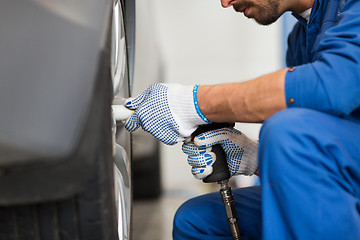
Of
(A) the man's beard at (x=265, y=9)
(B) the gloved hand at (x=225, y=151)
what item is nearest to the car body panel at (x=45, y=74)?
(B) the gloved hand at (x=225, y=151)

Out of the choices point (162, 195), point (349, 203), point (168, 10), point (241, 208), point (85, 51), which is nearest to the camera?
point (85, 51)

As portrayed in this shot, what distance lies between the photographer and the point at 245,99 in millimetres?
811

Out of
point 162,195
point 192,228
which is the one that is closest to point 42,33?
point 192,228

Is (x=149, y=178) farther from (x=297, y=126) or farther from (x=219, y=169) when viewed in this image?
(x=297, y=126)

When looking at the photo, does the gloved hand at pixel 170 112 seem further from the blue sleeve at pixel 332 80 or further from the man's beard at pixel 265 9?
the man's beard at pixel 265 9

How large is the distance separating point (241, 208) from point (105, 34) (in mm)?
677

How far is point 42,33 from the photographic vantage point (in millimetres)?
528

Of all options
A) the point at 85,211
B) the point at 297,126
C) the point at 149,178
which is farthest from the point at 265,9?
the point at 149,178

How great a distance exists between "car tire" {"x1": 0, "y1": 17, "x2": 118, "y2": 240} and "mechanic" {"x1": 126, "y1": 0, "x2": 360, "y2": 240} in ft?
0.94

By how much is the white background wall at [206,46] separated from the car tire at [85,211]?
2197 mm

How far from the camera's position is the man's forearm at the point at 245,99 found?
783 mm

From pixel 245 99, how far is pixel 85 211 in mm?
399

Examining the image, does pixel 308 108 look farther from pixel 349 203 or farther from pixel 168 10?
pixel 168 10

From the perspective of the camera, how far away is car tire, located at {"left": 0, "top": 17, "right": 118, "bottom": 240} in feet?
1.87
